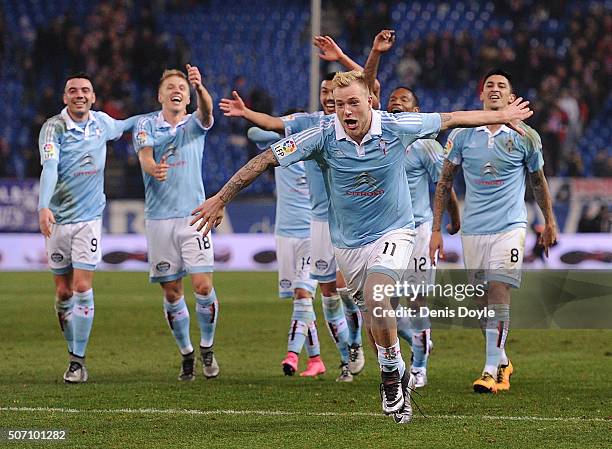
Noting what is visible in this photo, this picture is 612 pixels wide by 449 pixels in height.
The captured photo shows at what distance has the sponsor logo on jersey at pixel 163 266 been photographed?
9.87 meters

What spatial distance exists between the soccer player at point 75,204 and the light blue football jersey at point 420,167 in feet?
8.74

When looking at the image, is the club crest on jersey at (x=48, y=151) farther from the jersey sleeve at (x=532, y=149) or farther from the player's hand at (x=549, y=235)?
the player's hand at (x=549, y=235)

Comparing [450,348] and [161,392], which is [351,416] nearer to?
[161,392]

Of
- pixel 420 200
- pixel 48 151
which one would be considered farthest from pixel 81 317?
pixel 420 200

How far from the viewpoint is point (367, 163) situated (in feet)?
24.3

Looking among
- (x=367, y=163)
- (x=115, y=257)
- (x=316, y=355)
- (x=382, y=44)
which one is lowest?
(x=115, y=257)

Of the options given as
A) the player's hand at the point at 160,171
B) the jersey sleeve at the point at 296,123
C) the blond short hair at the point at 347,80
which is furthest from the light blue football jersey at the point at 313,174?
the blond short hair at the point at 347,80

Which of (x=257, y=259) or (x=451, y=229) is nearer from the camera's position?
(x=451, y=229)

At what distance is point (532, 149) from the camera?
9219 mm

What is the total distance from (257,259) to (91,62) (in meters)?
8.66

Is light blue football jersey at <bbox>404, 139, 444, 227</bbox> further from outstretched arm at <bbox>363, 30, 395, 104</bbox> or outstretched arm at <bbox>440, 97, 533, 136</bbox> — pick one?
outstretched arm at <bbox>440, 97, 533, 136</bbox>

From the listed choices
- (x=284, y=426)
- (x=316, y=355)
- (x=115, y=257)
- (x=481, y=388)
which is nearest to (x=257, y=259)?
(x=115, y=257)

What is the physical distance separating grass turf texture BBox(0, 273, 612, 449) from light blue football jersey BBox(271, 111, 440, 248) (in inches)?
50.4

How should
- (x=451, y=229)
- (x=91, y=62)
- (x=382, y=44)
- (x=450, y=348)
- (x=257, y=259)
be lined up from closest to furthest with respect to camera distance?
(x=382, y=44)
(x=451, y=229)
(x=450, y=348)
(x=257, y=259)
(x=91, y=62)
